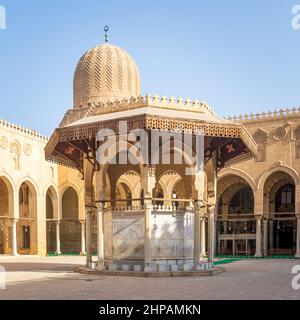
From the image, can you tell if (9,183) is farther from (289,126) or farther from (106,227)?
(289,126)

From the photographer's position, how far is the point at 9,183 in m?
26.3

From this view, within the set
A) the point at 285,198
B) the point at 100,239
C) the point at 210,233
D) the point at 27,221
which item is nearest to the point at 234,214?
the point at 285,198

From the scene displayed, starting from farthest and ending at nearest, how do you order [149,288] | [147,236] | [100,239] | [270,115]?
[270,115], [100,239], [147,236], [149,288]

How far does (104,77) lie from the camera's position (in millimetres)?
27672

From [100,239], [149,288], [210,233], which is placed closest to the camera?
[149,288]

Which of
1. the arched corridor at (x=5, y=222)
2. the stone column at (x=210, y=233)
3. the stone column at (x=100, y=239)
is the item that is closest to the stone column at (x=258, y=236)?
the stone column at (x=210, y=233)

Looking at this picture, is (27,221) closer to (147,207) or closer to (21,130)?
(21,130)

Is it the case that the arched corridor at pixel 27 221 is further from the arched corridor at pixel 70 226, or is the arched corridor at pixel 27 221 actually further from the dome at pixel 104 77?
the dome at pixel 104 77

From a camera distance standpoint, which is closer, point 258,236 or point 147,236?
point 147,236

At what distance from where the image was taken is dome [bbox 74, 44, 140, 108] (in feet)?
90.3

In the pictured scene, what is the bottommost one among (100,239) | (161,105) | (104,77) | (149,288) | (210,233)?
(149,288)

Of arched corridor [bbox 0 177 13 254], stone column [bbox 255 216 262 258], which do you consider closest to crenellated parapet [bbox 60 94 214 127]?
stone column [bbox 255 216 262 258]

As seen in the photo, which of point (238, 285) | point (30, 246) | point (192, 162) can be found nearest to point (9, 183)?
point (30, 246)

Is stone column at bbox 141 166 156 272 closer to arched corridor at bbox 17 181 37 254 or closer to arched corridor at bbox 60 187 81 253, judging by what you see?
arched corridor at bbox 17 181 37 254
